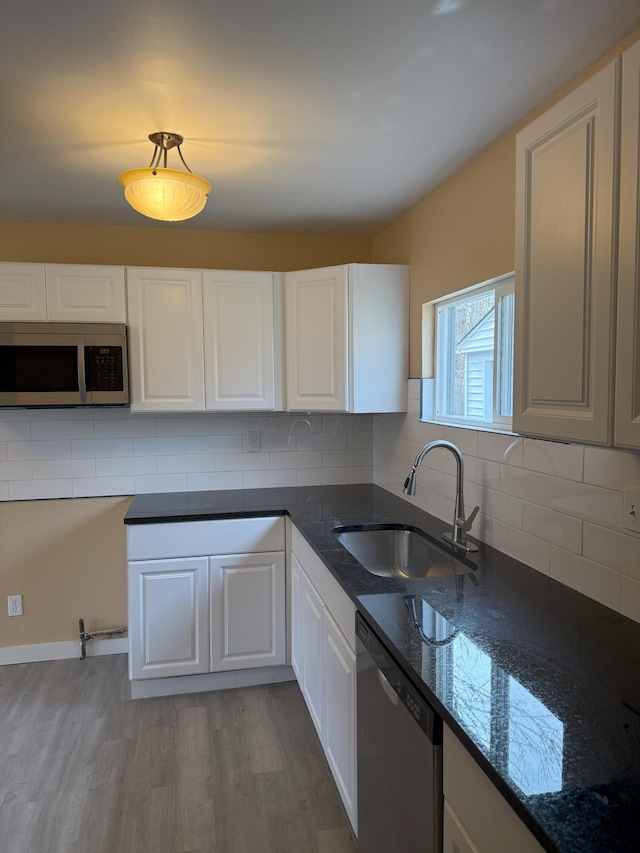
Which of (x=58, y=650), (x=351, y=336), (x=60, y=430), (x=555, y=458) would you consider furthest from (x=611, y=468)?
(x=58, y=650)

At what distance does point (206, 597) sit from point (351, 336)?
144 cm

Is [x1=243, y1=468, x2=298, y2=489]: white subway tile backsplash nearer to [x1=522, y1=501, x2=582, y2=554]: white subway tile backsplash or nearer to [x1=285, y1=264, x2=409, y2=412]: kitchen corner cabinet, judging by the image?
[x1=285, y1=264, x2=409, y2=412]: kitchen corner cabinet

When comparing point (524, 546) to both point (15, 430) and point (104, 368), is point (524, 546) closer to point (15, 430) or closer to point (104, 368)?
point (104, 368)

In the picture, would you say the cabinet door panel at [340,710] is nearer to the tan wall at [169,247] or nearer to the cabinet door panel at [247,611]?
the cabinet door panel at [247,611]

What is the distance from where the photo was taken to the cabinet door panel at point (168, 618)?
8.59 feet

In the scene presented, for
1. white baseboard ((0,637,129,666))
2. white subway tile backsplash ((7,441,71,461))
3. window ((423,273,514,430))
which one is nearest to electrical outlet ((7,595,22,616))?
white baseboard ((0,637,129,666))

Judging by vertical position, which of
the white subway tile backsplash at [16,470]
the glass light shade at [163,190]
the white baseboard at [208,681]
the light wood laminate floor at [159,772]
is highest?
the glass light shade at [163,190]

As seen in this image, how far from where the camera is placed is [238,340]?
2.92 metres

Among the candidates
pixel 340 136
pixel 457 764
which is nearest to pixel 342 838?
pixel 457 764

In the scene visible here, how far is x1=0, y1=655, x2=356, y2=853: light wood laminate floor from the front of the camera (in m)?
1.87

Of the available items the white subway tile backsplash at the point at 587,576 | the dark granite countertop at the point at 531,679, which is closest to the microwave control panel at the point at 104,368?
the dark granite countertop at the point at 531,679

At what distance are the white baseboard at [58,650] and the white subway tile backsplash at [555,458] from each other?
247cm

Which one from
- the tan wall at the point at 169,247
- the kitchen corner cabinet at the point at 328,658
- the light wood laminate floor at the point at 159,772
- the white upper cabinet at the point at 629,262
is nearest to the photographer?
the white upper cabinet at the point at 629,262

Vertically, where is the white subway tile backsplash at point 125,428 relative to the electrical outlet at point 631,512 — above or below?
above
